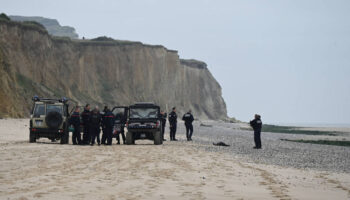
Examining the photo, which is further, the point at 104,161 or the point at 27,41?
the point at 27,41

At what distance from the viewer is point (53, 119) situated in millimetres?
24219

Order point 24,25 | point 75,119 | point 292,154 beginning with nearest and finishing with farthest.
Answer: point 75,119, point 292,154, point 24,25

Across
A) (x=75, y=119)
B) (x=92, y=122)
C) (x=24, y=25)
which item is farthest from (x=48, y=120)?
(x=24, y=25)

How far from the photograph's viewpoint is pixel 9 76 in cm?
5834

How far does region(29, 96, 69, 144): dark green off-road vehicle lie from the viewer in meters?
24.3

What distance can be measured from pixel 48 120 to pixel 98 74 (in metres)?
78.0

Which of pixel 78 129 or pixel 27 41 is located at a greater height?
pixel 27 41

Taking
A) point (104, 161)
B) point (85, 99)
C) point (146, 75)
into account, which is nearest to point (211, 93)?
point (146, 75)

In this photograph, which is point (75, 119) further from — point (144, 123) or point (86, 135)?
point (144, 123)

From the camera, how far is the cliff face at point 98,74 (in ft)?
235

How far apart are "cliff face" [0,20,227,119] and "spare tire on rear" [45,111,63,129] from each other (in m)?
26.6

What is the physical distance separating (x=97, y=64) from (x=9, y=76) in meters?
44.0

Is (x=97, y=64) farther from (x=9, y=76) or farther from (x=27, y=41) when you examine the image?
(x=9, y=76)

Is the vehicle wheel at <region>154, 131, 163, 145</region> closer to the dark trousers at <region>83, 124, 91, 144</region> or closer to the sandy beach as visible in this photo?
the dark trousers at <region>83, 124, 91, 144</region>
